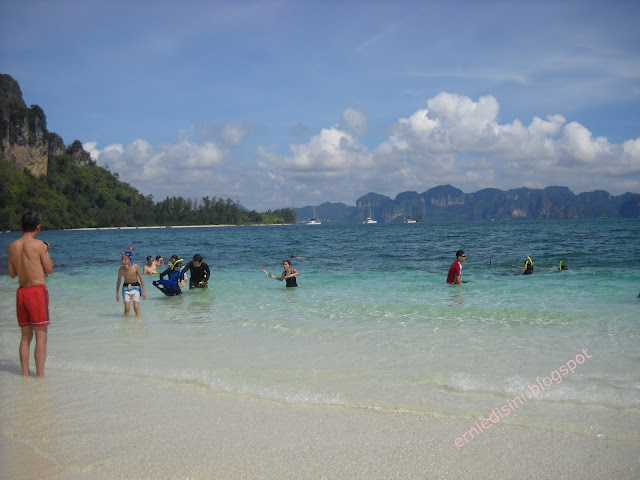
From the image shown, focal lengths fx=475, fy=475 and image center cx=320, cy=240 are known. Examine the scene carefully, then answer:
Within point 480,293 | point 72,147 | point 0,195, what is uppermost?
point 72,147

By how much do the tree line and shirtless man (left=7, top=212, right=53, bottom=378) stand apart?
113 meters

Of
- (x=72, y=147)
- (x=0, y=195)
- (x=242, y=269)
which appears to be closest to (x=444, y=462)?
(x=242, y=269)

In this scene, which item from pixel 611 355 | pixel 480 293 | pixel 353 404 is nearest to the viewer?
pixel 353 404

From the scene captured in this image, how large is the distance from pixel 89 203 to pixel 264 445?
6289 inches

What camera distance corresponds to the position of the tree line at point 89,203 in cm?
11656

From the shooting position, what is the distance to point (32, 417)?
4.59 metres

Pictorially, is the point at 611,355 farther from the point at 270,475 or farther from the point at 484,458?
the point at 270,475

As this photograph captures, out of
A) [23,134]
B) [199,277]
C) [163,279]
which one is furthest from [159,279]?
[23,134]

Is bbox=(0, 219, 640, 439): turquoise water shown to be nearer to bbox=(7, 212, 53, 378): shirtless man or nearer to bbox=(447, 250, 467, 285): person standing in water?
bbox=(447, 250, 467, 285): person standing in water

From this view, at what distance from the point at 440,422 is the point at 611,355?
370 centimetres

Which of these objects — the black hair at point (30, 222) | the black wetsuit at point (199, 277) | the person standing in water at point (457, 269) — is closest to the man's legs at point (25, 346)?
the black hair at point (30, 222)

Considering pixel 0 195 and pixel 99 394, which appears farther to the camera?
pixel 0 195

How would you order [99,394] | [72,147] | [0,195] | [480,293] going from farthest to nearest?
1. [72,147]
2. [0,195]
3. [480,293]
4. [99,394]

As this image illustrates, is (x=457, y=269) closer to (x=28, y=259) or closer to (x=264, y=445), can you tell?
(x=264, y=445)
